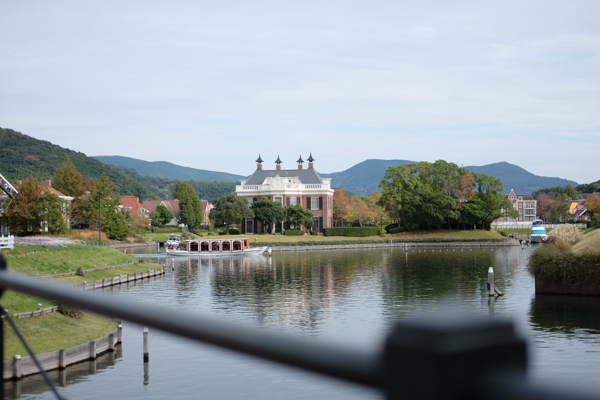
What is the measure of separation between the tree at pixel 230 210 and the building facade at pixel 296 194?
6.05 metres

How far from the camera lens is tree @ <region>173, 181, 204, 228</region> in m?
84.8

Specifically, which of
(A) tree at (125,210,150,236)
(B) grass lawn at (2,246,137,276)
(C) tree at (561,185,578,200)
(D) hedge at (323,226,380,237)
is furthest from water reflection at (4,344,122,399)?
(C) tree at (561,185,578,200)

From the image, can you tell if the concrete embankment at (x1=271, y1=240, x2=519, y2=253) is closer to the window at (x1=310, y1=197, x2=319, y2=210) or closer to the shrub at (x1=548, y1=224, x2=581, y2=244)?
the window at (x1=310, y1=197, x2=319, y2=210)

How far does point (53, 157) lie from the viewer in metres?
115

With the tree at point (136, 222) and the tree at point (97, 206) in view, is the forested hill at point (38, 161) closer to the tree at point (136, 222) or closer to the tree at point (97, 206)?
the tree at point (136, 222)

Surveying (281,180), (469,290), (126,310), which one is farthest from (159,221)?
(126,310)

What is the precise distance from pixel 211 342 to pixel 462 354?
15.0 inches

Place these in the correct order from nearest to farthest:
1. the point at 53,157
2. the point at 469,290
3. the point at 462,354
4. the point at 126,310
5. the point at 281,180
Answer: the point at 462,354
the point at 126,310
the point at 469,290
the point at 281,180
the point at 53,157

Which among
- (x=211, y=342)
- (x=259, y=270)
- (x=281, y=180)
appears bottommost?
(x=259, y=270)

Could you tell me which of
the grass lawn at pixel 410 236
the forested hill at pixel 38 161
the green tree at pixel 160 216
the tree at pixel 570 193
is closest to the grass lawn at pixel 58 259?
the grass lawn at pixel 410 236

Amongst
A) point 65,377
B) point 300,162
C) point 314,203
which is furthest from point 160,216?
point 65,377

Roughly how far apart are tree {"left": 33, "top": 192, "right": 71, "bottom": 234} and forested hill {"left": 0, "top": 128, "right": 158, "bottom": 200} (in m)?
41.6

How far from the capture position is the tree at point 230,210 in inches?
2721

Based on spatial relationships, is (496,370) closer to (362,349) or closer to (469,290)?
(362,349)
